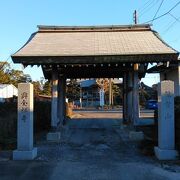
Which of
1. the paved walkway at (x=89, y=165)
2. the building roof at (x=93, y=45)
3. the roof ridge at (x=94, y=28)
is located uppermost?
the roof ridge at (x=94, y=28)

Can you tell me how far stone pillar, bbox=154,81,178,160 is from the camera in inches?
500

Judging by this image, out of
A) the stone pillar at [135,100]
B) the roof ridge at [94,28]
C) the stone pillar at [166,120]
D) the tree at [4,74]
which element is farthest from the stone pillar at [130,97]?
the tree at [4,74]

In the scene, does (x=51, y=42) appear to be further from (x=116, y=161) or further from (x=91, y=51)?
(x=116, y=161)

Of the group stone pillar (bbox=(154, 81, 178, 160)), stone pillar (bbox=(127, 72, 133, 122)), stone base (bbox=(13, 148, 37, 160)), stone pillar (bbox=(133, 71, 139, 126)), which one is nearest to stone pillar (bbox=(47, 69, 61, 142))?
stone pillar (bbox=(133, 71, 139, 126))

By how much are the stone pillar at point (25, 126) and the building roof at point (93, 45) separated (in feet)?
12.4

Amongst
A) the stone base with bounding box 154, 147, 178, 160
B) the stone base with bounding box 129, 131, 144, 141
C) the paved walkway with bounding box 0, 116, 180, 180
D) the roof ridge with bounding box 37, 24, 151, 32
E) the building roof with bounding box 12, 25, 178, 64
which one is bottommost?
the paved walkway with bounding box 0, 116, 180, 180

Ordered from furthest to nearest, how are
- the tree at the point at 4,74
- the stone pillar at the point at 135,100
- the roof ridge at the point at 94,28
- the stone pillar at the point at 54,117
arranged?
the tree at the point at 4,74 < the roof ridge at the point at 94,28 < the stone pillar at the point at 135,100 < the stone pillar at the point at 54,117

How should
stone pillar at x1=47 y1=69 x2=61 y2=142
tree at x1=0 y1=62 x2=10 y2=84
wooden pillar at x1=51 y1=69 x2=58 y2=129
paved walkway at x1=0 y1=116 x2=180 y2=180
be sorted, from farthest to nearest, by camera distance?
tree at x1=0 y1=62 x2=10 y2=84 → wooden pillar at x1=51 y1=69 x2=58 y2=129 → stone pillar at x1=47 y1=69 x2=61 y2=142 → paved walkway at x1=0 y1=116 x2=180 y2=180

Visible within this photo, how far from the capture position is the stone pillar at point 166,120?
1270 cm

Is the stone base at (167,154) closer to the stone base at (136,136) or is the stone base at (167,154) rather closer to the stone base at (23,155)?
the stone base at (23,155)

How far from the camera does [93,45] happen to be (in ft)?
61.1

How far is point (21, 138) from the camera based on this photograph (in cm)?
1280

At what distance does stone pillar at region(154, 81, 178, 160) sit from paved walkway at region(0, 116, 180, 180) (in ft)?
1.88

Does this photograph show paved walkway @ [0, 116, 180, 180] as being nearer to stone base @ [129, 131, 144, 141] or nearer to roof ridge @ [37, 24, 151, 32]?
stone base @ [129, 131, 144, 141]
